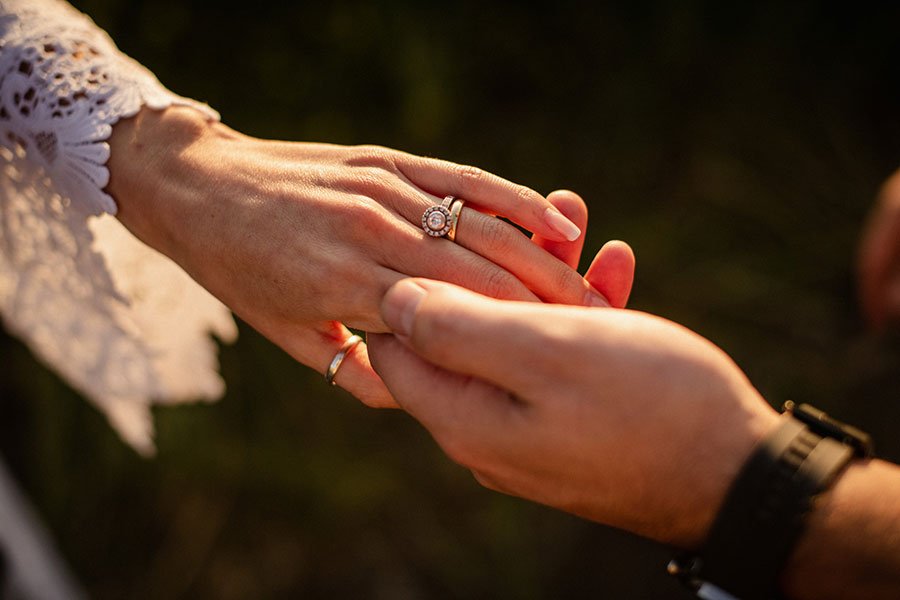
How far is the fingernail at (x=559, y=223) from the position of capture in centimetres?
102

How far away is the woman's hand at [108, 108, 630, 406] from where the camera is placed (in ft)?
3.33

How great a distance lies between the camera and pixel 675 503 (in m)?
0.84

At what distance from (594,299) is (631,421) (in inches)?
10.8

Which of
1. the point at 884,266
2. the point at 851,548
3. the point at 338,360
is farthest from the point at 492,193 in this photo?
the point at 884,266

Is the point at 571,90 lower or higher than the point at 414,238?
higher

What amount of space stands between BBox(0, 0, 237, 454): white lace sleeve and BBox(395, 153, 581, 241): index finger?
37cm

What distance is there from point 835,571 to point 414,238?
67 centimetres

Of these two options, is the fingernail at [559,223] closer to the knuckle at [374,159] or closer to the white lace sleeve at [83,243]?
the knuckle at [374,159]

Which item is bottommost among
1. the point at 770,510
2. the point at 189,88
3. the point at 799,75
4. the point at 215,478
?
the point at 215,478

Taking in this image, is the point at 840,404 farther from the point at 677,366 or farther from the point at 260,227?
the point at 260,227

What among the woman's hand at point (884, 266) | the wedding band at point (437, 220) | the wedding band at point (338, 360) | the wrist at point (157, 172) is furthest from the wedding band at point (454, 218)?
the woman's hand at point (884, 266)

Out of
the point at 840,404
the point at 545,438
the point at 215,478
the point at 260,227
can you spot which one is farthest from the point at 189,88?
the point at 840,404

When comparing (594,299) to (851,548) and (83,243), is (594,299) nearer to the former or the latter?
(851,548)

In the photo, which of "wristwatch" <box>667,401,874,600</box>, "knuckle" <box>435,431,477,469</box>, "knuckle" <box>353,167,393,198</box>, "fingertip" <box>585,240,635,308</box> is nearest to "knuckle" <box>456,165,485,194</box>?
"knuckle" <box>353,167,393,198</box>
